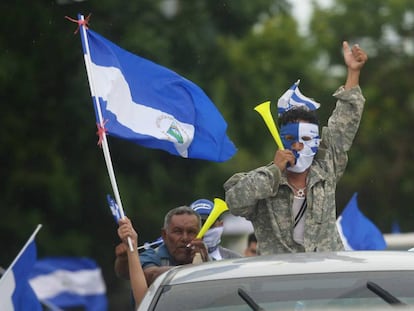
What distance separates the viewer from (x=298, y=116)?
7.90 m

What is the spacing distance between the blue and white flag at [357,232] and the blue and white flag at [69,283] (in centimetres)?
573

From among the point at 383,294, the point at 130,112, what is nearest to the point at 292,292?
the point at 383,294

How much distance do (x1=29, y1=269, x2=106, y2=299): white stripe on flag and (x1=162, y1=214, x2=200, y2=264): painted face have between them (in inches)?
366

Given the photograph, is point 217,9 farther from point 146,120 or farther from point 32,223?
point 146,120

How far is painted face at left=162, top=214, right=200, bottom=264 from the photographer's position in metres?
8.24

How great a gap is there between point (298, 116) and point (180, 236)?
978 millimetres

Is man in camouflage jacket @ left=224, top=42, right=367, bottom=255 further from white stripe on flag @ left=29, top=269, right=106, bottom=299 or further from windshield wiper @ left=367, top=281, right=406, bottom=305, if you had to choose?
white stripe on flag @ left=29, top=269, right=106, bottom=299

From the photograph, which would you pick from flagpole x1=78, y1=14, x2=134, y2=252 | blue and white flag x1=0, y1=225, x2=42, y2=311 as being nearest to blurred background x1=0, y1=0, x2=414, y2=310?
blue and white flag x1=0, y1=225, x2=42, y2=311

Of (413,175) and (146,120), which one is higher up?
(146,120)

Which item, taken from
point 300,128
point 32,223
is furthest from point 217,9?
point 300,128

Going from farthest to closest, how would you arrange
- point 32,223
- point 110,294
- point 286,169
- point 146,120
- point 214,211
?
point 110,294 < point 32,223 < point 146,120 < point 214,211 < point 286,169

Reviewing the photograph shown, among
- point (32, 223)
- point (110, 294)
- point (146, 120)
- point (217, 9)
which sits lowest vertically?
point (110, 294)

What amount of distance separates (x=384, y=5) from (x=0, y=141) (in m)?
19.5

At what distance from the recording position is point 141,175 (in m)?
26.0
